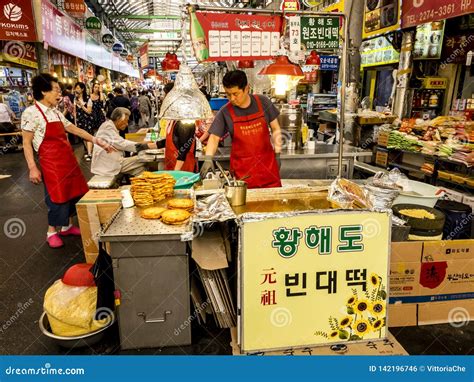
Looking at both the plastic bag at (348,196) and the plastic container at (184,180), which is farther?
the plastic container at (184,180)

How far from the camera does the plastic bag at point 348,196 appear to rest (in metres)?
2.70

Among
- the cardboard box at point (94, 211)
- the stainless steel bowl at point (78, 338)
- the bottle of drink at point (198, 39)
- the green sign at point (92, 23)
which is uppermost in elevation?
the green sign at point (92, 23)

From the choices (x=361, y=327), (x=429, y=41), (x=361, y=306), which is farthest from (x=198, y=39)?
(x=429, y=41)

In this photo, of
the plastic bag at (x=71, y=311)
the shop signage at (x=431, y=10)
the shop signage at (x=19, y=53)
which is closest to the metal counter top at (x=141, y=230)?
the plastic bag at (x=71, y=311)

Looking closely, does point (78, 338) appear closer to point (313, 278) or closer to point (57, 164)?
point (313, 278)

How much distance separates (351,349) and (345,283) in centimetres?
48

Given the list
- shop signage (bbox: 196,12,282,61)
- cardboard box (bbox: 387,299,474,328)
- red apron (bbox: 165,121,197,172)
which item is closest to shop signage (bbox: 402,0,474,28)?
shop signage (bbox: 196,12,282,61)

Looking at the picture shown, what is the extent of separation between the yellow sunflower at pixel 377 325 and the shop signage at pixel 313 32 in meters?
2.69

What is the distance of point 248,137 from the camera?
398 centimetres

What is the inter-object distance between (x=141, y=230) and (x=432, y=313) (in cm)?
254

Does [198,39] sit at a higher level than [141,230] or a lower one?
higher

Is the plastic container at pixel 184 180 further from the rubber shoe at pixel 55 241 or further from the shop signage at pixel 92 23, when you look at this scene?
the shop signage at pixel 92 23
